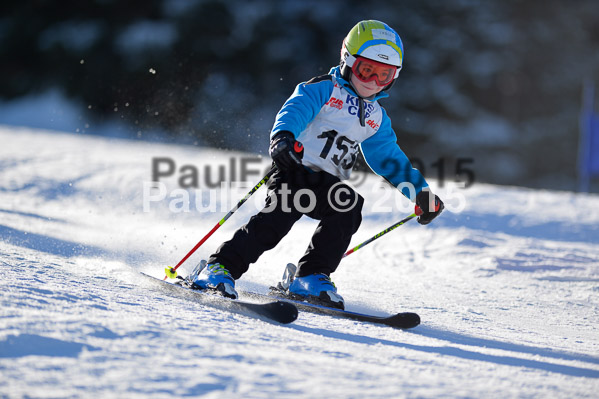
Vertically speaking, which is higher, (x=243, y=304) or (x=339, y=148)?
(x=339, y=148)

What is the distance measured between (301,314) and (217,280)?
0.39 meters

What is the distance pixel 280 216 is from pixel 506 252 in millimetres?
2328

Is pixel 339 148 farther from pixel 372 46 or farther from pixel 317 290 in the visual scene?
pixel 317 290

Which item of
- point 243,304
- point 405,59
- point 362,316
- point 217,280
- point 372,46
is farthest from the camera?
point 405,59

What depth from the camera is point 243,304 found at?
8.08 ft

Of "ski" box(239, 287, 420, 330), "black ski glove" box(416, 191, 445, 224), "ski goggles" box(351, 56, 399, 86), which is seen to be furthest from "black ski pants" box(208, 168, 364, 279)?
"ski goggles" box(351, 56, 399, 86)

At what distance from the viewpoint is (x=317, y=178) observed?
2996mm

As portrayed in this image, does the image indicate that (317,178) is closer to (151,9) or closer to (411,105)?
(411,105)

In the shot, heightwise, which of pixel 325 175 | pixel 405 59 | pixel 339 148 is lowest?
pixel 325 175

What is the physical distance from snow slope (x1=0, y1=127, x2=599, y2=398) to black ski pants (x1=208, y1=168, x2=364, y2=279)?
0.30 meters

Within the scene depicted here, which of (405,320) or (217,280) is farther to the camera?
(217,280)

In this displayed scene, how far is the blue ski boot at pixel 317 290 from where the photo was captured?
2.83m

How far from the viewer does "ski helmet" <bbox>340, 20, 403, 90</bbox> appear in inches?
116

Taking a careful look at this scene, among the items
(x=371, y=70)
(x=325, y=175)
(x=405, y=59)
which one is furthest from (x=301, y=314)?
(x=405, y=59)
